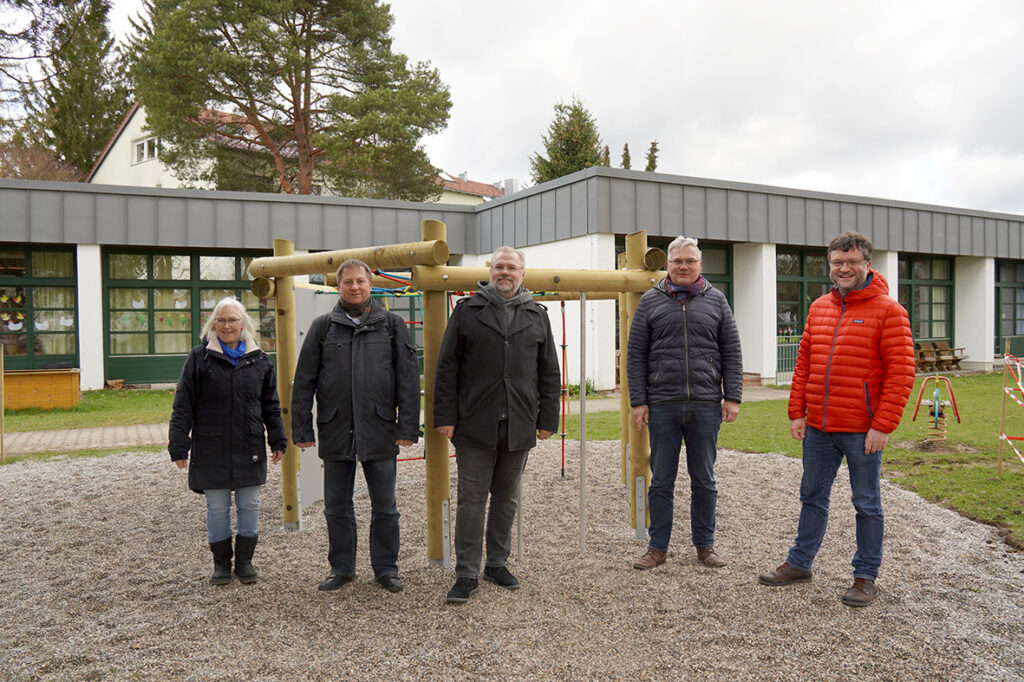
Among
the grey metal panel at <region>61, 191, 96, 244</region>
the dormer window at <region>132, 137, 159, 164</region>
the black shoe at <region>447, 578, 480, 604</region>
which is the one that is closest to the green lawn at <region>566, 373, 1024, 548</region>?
the black shoe at <region>447, 578, 480, 604</region>

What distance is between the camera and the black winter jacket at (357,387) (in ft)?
13.4

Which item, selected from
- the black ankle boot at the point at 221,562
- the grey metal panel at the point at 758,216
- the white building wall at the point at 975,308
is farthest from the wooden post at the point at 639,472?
the white building wall at the point at 975,308

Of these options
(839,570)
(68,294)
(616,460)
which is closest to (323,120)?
(68,294)

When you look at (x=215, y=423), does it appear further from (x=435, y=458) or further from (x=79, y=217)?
(x=79, y=217)

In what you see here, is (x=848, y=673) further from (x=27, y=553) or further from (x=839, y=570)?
(x=27, y=553)

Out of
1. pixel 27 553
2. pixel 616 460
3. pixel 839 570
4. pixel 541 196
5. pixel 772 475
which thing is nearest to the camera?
pixel 839 570

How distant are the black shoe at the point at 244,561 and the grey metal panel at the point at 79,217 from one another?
12.6 m

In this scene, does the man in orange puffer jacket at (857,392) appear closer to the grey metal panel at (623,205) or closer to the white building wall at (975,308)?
the grey metal panel at (623,205)

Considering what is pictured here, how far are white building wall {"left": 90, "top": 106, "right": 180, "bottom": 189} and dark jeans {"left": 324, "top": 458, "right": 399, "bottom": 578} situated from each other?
28.2m

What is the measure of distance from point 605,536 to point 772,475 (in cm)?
260

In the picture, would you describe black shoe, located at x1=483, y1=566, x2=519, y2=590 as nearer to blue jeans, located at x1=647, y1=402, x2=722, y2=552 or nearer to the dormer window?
blue jeans, located at x1=647, y1=402, x2=722, y2=552

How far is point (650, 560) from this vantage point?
4488 mm

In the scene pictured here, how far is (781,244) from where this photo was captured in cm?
1678

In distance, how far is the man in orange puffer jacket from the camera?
3.81m
